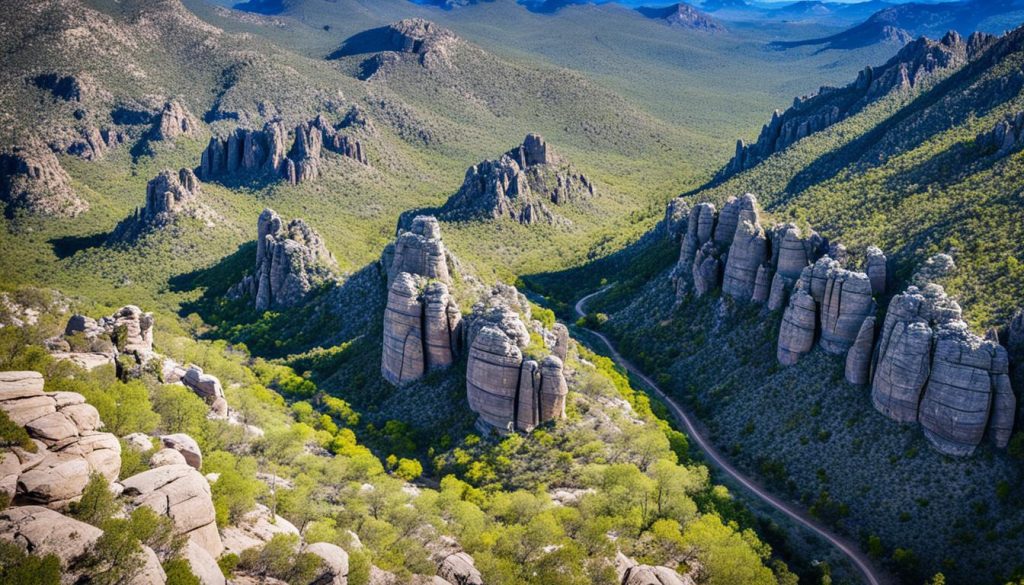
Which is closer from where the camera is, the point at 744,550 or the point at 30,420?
the point at 30,420

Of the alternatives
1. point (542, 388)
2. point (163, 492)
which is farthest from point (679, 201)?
point (163, 492)

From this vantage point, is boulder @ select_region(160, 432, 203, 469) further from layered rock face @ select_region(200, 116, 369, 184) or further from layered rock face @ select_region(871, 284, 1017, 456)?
layered rock face @ select_region(200, 116, 369, 184)

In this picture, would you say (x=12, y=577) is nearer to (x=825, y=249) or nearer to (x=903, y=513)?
(x=903, y=513)

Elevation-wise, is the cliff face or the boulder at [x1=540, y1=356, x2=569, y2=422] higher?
the cliff face

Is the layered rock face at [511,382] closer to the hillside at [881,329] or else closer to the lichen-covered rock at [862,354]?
the hillside at [881,329]

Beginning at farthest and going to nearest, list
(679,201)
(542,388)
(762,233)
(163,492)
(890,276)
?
(679,201), (762,233), (890,276), (542,388), (163,492)

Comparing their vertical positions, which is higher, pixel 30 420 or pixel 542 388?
pixel 30 420

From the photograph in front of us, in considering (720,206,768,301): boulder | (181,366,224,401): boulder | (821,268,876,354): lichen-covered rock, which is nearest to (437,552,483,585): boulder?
(181,366,224,401): boulder
